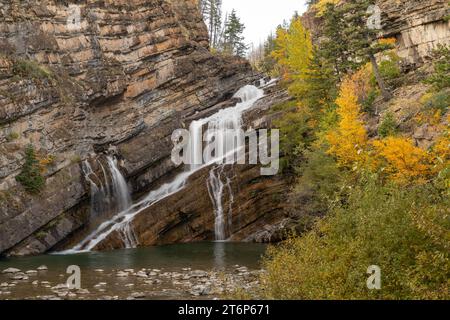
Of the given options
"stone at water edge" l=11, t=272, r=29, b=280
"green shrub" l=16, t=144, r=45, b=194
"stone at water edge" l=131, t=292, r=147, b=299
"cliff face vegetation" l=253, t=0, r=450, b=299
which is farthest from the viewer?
"green shrub" l=16, t=144, r=45, b=194

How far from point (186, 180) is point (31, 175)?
1280 cm

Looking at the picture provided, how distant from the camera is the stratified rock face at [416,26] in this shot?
133 feet

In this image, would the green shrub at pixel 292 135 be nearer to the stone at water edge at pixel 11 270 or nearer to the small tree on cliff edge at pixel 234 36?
the stone at water edge at pixel 11 270

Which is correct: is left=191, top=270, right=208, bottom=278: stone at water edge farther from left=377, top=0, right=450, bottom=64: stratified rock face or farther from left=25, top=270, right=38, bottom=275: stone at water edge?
left=377, top=0, right=450, bottom=64: stratified rock face

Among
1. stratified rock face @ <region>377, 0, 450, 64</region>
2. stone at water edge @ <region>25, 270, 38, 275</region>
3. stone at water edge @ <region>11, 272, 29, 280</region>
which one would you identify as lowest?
stone at water edge @ <region>25, 270, 38, 275</region>

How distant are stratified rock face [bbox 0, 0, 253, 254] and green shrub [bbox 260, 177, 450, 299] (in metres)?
25.7

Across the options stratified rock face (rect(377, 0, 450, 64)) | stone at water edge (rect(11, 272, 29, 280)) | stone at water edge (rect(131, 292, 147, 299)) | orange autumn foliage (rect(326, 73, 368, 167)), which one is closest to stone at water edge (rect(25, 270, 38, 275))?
stone at water edge (rect(11, 272, 29, 280))

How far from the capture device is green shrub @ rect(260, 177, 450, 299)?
12.3 m

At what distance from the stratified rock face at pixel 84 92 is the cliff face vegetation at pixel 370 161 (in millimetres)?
12482

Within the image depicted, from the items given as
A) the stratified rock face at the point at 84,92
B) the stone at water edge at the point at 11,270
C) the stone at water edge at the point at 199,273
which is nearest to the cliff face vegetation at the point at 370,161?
the stone at water edge at the point at 199,273

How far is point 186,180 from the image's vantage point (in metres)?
41.2

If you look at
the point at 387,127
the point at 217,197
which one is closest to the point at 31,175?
the point at 217,197

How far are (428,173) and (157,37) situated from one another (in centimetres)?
3577

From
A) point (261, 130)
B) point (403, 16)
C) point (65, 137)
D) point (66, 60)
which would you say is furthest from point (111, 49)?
point (403, 16)
